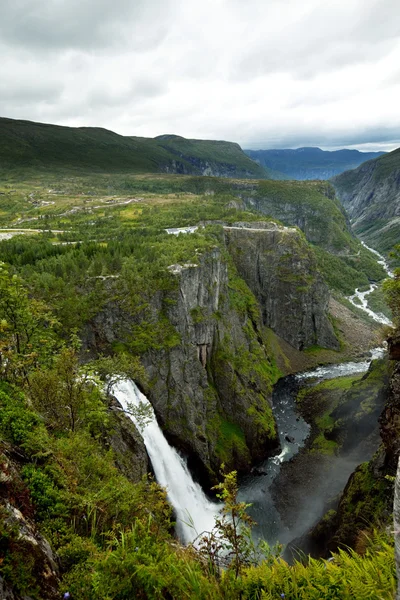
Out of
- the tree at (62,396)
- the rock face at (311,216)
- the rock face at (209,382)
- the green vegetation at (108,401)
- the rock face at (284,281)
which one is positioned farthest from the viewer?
the rock face at (311,216)

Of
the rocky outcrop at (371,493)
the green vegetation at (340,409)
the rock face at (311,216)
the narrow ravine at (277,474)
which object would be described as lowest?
the narrow ravine at (277,474)

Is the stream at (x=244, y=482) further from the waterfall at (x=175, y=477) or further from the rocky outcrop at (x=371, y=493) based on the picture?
the rocky outcrop at (x=371, y=493)

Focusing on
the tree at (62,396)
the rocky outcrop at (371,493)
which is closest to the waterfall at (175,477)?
the rocky outcrop at (371,493)

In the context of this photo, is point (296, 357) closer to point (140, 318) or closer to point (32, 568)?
point (140, 318)

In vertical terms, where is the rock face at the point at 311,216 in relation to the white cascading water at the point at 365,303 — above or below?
above

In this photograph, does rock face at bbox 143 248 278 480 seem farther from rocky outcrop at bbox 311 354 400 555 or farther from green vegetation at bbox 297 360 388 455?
rocky outcrop at bbox 311 354 400 555

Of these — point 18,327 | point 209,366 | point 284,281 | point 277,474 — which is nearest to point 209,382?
point 209,366
